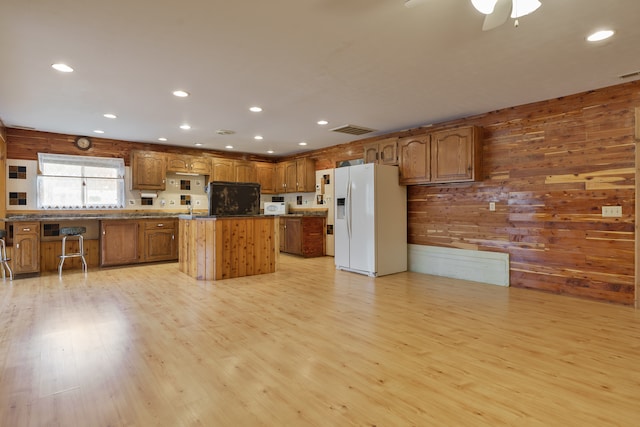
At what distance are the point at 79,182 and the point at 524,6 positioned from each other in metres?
7.20

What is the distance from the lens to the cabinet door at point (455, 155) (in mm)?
4766

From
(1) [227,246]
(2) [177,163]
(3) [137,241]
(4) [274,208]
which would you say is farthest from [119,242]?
(4) [274,208]

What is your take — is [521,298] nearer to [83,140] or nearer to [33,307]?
[33,307]

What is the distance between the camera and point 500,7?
1991 mm

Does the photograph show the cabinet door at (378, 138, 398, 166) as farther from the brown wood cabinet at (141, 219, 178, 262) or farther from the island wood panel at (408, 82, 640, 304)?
the brown wood cabinet at (141, 219, 178, 262)

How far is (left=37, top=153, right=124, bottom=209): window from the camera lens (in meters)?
6.12

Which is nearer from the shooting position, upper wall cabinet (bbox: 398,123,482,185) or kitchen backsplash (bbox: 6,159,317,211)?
upper wall cabinet (bbox: 398,123,482,185)

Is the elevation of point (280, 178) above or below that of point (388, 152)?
below

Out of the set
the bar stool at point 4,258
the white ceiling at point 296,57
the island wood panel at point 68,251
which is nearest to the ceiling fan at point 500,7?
the white ceiling at point 296,57

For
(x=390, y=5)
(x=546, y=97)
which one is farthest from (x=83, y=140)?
(x=546, y=97)

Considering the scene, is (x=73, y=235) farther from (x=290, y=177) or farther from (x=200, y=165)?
(x=290, y=177)

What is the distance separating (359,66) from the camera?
329cm

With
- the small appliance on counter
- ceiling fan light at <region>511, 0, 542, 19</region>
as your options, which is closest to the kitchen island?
the small appliance on counter

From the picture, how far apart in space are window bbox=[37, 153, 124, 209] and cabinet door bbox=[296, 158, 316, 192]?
3.71m
